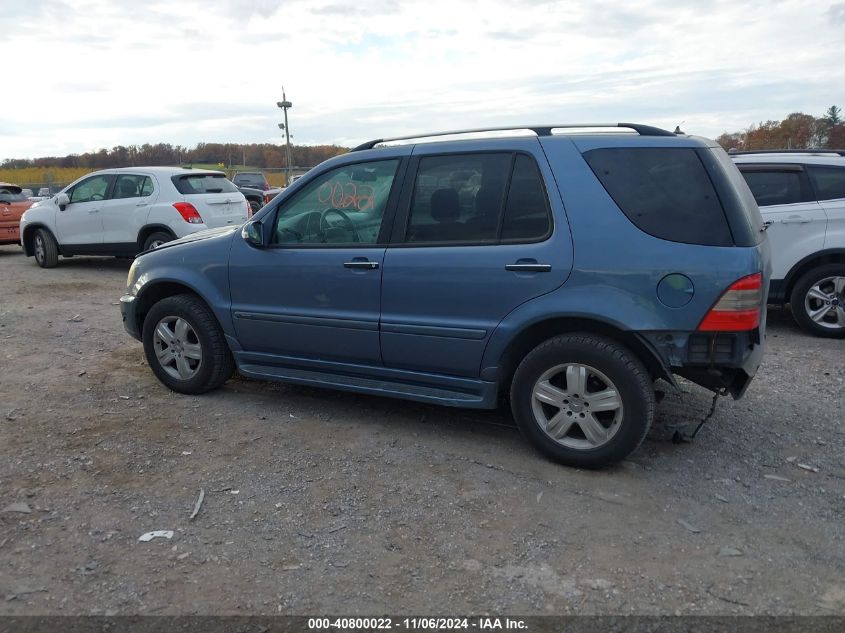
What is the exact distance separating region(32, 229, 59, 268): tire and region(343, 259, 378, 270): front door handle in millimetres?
9616

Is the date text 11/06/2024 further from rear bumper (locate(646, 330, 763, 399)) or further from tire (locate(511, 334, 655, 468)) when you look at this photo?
rear bumper (locate(646, 330, 763, 399))

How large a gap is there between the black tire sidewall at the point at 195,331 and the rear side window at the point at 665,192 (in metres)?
2.88

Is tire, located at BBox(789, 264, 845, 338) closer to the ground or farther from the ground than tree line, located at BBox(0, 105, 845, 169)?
closer to the ground

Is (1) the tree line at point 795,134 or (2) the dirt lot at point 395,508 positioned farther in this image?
(1) the tree line at point 795,134

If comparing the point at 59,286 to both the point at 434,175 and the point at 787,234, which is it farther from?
the point at 787,234

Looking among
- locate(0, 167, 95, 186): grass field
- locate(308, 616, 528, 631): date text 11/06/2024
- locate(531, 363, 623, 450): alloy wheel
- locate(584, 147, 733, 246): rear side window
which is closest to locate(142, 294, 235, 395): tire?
locate(531, 363, 623, 450): alloy wheel

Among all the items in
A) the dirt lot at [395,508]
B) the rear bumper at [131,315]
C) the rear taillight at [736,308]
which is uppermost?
the rear taillight at [736,308]

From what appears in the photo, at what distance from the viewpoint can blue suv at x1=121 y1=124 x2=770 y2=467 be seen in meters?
3.59

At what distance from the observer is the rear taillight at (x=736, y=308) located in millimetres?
3490

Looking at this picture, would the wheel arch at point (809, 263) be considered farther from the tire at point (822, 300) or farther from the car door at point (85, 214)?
the car door at point (85, 214)

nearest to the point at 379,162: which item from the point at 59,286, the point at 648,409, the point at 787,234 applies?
the point at 648,409

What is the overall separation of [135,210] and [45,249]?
2464 millimetres

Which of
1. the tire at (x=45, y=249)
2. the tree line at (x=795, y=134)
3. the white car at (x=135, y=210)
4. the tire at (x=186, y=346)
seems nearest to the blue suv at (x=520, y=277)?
the tire at (x=186, y=346)

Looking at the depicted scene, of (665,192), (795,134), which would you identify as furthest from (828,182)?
(795,134)
